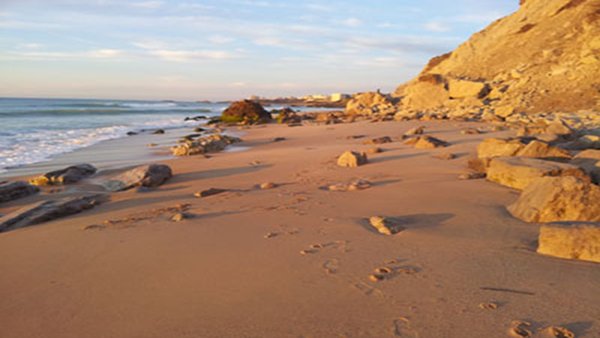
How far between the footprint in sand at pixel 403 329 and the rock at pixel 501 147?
4.11m

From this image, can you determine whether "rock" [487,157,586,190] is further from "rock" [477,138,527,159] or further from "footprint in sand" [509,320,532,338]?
"footprint in sand" [509,320,532,338]

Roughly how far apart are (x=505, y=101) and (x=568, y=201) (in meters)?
14.3

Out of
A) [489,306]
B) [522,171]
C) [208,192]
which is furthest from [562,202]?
[208,192]

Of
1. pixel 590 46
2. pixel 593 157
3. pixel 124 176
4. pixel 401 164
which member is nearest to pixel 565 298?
pixel 593 157

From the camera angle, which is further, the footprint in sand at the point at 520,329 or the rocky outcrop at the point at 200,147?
the rocky outcrop at the point at 200,147

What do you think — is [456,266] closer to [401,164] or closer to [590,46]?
[401,164]

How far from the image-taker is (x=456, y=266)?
251cm

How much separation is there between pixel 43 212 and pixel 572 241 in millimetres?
4621

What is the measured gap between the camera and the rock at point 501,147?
530 centimetres

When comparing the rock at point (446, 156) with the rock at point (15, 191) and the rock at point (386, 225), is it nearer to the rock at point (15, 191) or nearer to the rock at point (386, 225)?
the rock at point (386, 225)

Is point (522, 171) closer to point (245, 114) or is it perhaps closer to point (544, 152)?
point (544, 152)

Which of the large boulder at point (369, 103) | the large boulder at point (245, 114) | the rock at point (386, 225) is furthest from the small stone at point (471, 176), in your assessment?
the large boulder at point (369, 103)

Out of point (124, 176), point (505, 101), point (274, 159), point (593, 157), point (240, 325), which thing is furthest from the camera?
point (505, 101)

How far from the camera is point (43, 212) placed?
13.6 feet
